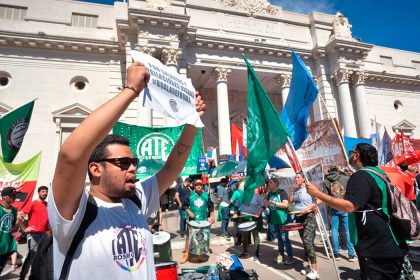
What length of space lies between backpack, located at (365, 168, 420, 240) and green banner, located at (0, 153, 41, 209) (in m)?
7.78

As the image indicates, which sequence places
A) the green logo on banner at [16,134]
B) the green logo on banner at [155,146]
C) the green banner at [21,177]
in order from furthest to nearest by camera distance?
the green logo on banner at [155,146]
the green banner at [21,177]
the green logo on banner at [16,134]

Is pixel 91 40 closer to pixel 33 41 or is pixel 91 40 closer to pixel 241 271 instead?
pixel 33 41

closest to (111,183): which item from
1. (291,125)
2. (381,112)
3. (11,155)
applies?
(291,125)

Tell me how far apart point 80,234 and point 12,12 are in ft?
65.4

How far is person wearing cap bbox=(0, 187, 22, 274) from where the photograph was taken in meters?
4.91

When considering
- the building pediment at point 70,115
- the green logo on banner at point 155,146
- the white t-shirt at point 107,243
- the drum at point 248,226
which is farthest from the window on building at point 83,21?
the white t-shirt at point 107,243

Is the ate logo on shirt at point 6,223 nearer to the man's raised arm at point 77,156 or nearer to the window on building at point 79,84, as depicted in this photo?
the man's raised arm at point 77,156

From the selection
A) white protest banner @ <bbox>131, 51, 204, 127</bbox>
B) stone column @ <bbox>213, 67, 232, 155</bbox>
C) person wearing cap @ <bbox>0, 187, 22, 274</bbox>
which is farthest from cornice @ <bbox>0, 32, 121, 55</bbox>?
white protest banner @ <bbox>131, 51, 204, 127</bbox>

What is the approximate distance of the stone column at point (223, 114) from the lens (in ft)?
54.7

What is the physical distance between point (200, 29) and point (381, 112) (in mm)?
16938

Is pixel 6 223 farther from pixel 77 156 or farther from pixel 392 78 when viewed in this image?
pixel 392 78

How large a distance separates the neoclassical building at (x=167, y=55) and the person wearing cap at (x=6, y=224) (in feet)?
30.9

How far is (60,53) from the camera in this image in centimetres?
1587

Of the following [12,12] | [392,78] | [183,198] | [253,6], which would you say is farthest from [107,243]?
[392,78]
